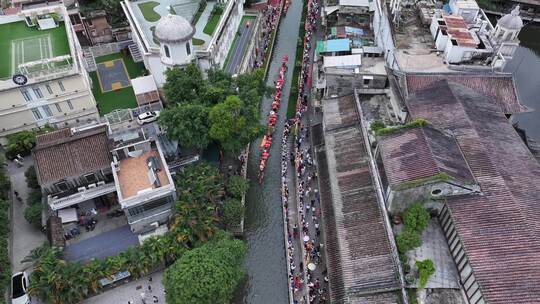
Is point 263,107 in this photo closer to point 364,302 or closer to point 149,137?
point 149,137

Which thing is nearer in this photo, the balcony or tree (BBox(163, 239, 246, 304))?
tree (BBox(163, 239, 246, 304))

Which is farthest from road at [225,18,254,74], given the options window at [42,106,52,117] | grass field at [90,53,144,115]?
window at [42,106,52,117]

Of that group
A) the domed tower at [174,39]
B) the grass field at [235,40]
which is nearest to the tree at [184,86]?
the domed tower at [174,39]

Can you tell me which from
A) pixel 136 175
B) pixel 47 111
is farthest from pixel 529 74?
pixel 47 111

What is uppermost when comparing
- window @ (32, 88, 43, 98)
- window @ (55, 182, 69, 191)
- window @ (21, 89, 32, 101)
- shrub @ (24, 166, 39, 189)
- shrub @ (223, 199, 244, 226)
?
window @ (32, 88, 43, 98)

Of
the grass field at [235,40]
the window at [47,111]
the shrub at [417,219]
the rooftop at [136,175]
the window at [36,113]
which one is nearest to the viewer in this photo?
the shrub at [417,219]

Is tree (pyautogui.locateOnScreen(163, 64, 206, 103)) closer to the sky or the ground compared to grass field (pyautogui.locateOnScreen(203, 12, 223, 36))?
closer to the ground

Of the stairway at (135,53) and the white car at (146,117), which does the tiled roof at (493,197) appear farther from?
the stairway at (135,53)

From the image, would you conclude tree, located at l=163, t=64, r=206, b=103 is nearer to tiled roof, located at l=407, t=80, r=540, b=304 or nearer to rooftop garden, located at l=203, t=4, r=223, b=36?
rooftop garden, located at l=203, t=4, r=223, b=36
